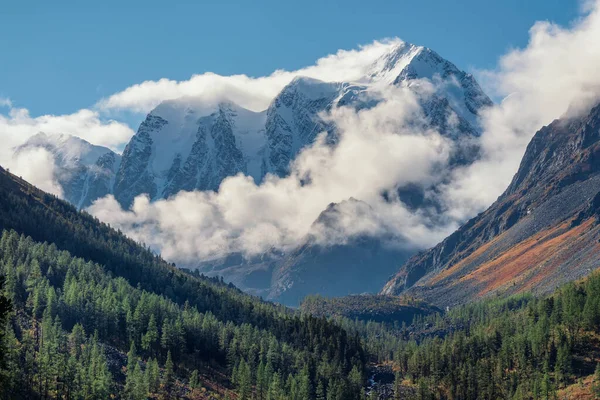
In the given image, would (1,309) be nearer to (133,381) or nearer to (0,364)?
(0,364)

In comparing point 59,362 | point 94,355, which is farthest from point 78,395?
point 94,355

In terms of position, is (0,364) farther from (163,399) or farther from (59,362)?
(163,399)

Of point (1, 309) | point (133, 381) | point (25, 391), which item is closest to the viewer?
point (1, 309)

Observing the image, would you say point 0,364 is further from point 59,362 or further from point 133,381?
point 133,381

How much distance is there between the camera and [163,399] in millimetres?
195000

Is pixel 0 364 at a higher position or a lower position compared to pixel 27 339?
lower

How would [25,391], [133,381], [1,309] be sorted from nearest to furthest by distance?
[1,309], [25,391], [133,381]

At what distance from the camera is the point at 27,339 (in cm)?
19262

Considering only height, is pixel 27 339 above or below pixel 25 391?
above

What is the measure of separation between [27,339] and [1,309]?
114320mm

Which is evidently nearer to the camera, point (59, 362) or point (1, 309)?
point (1, 309)

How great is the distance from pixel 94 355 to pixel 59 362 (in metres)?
23.6

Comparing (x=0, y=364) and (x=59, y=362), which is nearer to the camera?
(x=0, y=364)

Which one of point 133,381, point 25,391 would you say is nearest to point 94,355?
point 133,381
